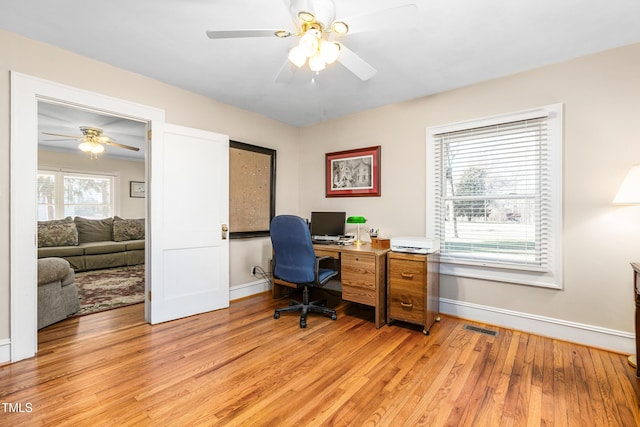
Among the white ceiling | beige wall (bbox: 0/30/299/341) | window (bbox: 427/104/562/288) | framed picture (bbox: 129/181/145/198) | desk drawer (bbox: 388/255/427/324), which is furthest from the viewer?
framed picture (bbox: 129/181/145/198)

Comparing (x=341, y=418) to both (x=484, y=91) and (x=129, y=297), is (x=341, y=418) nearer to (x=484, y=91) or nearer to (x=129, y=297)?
(x=484, y=91)

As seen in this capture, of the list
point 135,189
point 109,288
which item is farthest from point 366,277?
point 135,189

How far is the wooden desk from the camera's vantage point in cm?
280

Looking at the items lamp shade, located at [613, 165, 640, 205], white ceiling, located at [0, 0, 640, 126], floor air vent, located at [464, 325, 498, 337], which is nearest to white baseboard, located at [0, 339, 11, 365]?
white ceiling, located at [0, 0, 640, 126]

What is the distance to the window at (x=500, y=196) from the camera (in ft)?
8.30

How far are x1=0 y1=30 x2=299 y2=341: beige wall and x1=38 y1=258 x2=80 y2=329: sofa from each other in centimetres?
58

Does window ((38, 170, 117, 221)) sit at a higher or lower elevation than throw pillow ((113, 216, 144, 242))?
higher

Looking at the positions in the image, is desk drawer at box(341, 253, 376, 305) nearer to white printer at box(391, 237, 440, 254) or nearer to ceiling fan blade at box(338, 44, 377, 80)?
white printer at box(391, 237, 440, 254)

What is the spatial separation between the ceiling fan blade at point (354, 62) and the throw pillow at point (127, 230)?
19.0ft

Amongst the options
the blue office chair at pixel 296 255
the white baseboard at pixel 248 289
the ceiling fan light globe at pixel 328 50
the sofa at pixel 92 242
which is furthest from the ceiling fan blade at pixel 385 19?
the sofa at pixel 92 242

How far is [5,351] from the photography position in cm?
206

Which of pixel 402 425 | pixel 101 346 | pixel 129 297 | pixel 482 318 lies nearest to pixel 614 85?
pixel 482 318

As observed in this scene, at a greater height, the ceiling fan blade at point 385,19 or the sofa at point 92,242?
the ceiling fan blade at point 385,19

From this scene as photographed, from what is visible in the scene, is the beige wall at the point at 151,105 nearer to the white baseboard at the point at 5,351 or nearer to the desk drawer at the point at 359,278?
the white baseboard at the point at 5,351
